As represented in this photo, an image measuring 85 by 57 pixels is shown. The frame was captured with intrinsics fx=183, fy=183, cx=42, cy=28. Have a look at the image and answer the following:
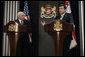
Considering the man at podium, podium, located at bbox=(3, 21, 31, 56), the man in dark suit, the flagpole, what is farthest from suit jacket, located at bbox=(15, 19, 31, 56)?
the flagpole

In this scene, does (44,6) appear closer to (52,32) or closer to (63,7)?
(63,7)

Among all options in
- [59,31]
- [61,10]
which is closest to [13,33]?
[59,31]

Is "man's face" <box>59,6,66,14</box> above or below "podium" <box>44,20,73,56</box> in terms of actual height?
above

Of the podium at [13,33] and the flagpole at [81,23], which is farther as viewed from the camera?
the flagpole at [81,23]

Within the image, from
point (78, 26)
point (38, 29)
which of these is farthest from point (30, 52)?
point (78, 26)

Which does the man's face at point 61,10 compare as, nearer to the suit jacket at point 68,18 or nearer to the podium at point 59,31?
the suit jacket at point 68,18

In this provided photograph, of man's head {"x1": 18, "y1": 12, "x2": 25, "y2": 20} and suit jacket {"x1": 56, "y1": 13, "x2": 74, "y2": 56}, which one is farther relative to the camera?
man's head {"x1": 18, "y1": 12, "x2": 25, "y2": 20}

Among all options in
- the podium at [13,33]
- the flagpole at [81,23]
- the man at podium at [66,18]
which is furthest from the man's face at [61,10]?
the podium at [13,33]

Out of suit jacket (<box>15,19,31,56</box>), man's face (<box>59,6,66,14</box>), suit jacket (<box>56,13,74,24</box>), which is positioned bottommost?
suit jacket (<box>15,19,31,56</box>)

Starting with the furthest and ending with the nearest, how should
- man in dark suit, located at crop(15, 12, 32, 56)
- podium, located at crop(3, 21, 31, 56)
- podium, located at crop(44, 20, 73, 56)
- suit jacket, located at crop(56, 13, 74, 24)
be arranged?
man in dark suit, located at crop(15, 12, 32, 56) < suit jacket, located at crop(56, 13, 74, 24) < podium, located at crop(3, 21, 31, 56) < podium, located at crop(44, 20, 73, 56)

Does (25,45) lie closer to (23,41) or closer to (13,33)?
(23,41)

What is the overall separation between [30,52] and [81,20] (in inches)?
54.7

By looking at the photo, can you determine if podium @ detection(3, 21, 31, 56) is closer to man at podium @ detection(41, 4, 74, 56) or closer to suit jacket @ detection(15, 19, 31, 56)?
suit jacket @ detection(15, 19, 31, 56)

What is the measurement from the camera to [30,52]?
14.1 ft
